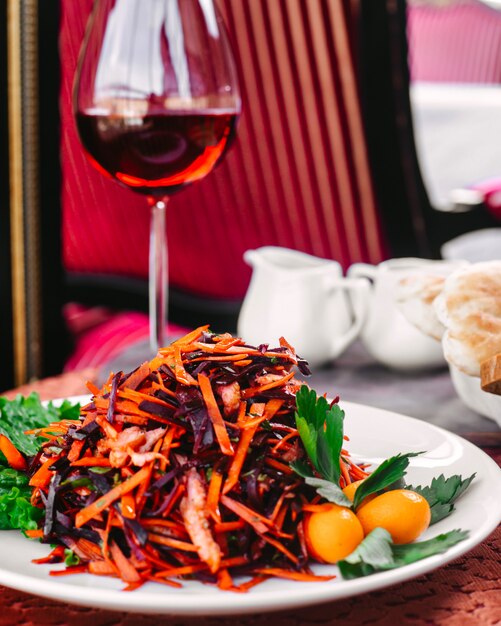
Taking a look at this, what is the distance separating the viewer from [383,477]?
0.76 m

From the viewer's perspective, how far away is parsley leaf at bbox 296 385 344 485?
75 centimetres

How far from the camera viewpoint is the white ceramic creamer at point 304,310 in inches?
56.1

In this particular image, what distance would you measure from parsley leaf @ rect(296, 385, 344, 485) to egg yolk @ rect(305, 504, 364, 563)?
50 mm

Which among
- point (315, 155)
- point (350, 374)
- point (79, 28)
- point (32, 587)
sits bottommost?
point (350, 374)

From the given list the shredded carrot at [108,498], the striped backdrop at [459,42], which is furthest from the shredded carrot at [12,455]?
the striped backdrop at [459,42]

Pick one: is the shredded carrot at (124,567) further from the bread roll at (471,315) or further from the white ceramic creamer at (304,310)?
the white ceramic creamer at (304,310)

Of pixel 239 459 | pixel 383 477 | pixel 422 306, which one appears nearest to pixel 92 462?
pixel 239 459

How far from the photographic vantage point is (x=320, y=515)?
702 mm

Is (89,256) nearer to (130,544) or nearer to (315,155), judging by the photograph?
(315,155)

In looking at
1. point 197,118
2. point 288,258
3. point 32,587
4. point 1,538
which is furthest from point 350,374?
Answer: point 32,587

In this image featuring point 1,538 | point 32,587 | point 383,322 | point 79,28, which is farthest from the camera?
point 79,28

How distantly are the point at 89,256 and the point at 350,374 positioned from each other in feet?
3.99

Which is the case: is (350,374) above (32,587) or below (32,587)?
below

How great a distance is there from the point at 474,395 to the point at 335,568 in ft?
1.71
